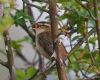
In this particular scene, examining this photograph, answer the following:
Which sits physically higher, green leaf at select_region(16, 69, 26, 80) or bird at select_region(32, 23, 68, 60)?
bird at select_region(32, 23, 68, 60)

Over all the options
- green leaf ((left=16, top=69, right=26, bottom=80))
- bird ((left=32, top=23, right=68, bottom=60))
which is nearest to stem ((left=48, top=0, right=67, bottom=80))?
bird ((left=32, top=23, right=68, bottom=60))

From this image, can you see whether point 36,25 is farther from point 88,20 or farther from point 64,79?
point 64,79

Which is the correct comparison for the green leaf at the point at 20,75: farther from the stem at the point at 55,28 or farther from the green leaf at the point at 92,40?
the stem at the point at 55,28

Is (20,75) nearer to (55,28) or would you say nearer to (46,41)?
(46,41)

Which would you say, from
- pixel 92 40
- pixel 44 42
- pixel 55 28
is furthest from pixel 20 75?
pixel 55 28

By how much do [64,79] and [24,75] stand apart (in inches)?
33.3

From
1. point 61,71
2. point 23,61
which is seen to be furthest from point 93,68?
point 23,61

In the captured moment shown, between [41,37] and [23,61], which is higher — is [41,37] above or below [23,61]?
above

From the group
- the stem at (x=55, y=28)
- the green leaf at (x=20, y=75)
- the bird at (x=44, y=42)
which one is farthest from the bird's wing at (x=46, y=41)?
the stem at (x=55, y=28)

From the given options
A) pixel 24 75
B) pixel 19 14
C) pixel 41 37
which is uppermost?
pixel 19 14

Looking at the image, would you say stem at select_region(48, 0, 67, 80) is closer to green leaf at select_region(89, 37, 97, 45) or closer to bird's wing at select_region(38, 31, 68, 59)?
bird's wing at select_region(38, 31, 68, 59)

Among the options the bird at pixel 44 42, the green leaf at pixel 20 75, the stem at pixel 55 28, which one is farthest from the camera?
the green leaf at pixel 20 75

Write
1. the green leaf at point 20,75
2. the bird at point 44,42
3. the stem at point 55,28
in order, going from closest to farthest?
the stem at point 55,28, the bird at point 44,42, the green leaf at point 20,75

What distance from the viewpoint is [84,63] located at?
1.61m
